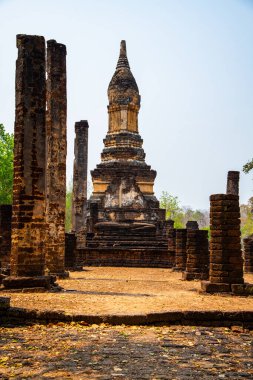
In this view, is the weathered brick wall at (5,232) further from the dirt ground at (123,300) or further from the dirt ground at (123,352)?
the dirt ground at (123,352)

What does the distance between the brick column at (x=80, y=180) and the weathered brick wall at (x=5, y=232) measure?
434 inches

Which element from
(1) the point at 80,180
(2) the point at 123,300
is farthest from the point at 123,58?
(2) the point at 123,300

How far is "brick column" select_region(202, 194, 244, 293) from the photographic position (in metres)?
10.8

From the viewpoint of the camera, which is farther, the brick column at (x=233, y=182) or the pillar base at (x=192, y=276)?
the brick column at (x=233, y=182)

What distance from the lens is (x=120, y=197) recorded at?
A: 98.9ft

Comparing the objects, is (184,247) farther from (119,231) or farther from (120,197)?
(120,197)

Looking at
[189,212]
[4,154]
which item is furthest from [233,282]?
[189,212]

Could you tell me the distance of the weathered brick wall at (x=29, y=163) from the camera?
33.9 feet

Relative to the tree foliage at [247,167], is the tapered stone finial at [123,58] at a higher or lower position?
higher

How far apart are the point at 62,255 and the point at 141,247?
1100 centimetres

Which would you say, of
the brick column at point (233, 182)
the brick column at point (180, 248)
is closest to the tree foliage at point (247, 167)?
the brick column at point (233, 182)

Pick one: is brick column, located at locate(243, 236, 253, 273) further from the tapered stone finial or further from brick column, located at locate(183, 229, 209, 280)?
the tapered stone finial

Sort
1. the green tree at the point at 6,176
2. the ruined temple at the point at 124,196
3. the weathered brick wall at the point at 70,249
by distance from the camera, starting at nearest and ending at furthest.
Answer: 1. the weathered brick wall at the point at 70,249
2. the ruined temple at the point at 124,196
3. the green tree at the point at 6,176

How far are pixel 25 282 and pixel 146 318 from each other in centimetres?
403
